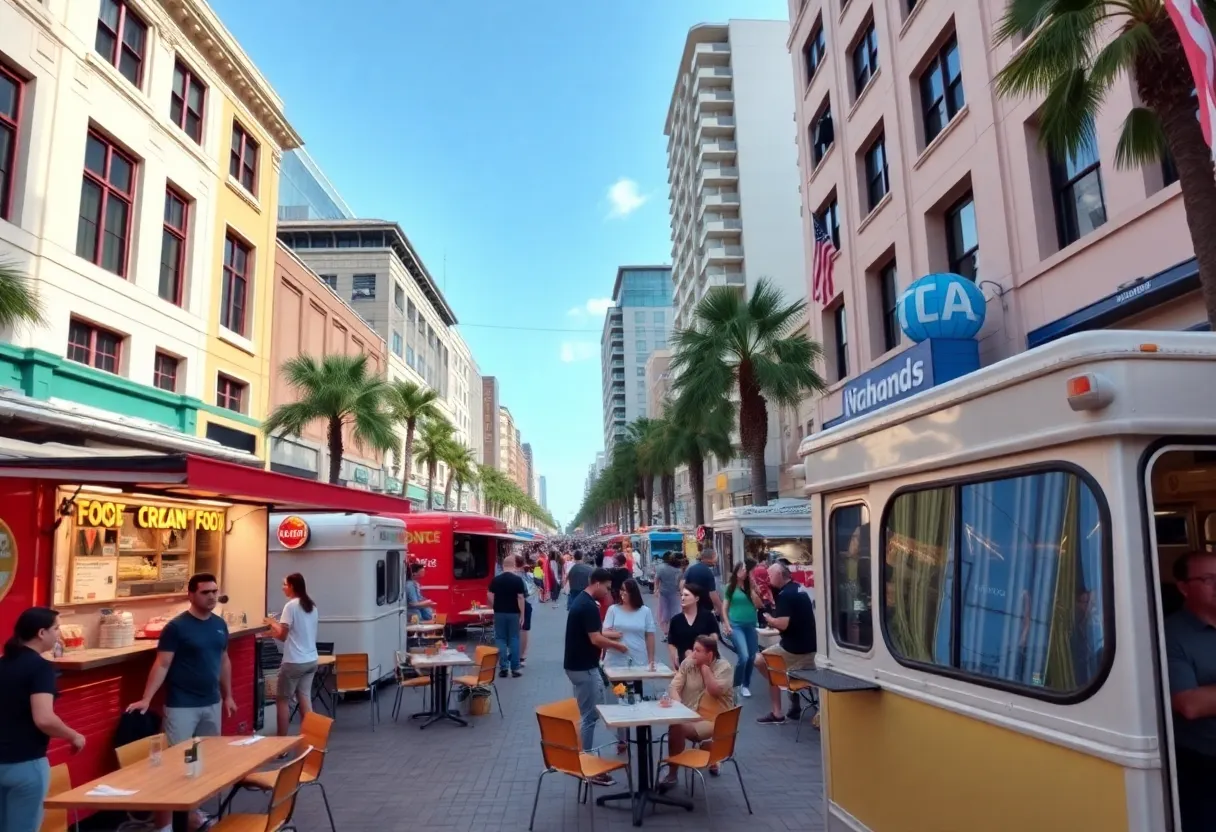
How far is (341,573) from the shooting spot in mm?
12172

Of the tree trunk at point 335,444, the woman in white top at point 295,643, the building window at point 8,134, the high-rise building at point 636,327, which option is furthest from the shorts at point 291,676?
the high-rise building at point 636,327

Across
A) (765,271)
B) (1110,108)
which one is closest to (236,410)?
(1110,108)

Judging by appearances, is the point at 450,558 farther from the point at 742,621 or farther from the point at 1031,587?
the point at 1031,587

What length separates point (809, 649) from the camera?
9.53 meters

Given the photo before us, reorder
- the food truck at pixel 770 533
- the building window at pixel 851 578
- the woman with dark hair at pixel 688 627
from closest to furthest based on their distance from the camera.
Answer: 1. the building window at pixel 851 578
2. the woman with dark hair at pixel 688 627
3. the food truck at pixel 770 533

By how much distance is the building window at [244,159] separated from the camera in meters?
26.0

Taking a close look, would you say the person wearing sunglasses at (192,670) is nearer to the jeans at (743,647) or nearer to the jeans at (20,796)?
the jeans at (20,796)

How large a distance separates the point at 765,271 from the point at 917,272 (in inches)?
1619

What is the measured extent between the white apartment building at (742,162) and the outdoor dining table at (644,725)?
48249 millimetres

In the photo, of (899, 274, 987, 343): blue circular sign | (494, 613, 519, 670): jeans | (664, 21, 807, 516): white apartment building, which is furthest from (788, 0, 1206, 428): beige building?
(664, 21, 807, 516): white apartment building

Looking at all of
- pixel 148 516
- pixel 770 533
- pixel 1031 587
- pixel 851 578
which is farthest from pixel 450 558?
pixel 1031 587

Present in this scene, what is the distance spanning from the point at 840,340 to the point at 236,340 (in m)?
18.2

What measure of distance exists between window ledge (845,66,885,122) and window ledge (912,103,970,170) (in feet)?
9.87

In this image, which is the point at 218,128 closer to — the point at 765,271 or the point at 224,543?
the point at 224,543
